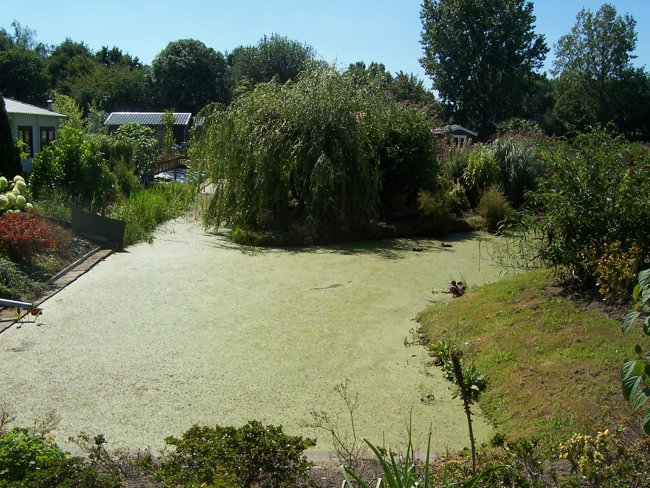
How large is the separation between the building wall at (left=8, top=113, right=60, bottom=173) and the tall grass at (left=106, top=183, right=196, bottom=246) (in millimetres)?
7373

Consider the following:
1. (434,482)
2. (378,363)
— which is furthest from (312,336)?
(434,482)

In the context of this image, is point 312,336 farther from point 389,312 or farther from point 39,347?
point 39,347

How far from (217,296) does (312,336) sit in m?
1.70

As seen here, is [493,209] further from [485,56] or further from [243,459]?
[485,56]

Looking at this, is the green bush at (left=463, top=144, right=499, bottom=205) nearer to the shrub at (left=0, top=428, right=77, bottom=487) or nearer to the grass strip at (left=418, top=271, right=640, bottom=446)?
the grass strip at (left=418, top=271, right=640, bottom=446)

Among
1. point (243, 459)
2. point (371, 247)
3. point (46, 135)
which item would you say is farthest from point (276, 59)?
point (243, 459)

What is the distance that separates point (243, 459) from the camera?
Answer: 2.69m

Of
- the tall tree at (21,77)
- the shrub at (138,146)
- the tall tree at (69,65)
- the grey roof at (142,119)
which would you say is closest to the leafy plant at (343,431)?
the shrub at (138,146)

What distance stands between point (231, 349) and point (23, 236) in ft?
11.4

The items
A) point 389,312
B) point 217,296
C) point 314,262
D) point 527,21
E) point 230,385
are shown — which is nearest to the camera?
point 230,385

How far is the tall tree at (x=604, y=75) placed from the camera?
127 feet

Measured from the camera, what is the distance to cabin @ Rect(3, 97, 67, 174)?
767 inches

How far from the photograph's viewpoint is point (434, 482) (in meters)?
2.80

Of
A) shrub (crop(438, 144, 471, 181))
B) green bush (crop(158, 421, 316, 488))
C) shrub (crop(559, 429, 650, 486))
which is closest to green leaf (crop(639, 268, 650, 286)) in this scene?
shrub (crop(559, 429, 650, 486))
